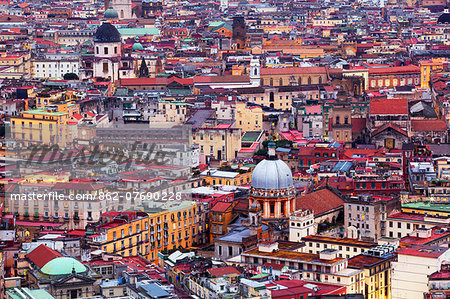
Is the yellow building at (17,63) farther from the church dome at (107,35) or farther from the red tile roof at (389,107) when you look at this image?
the red tile roof at (389,107)

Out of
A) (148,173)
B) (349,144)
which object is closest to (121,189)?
(148,173)

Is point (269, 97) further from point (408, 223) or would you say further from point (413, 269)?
point (413, 269)

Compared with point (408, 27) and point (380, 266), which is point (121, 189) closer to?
point (380, 266)

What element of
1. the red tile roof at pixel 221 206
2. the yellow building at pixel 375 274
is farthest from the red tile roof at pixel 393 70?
the yellow building at pixel 375 274

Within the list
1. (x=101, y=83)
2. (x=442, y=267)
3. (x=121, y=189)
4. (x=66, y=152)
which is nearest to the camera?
(x=442, y=267)

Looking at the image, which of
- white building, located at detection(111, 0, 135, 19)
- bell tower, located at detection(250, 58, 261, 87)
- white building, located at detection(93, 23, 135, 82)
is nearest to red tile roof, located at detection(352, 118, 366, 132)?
bell tower, located at detection(250, 58, 261, 87)

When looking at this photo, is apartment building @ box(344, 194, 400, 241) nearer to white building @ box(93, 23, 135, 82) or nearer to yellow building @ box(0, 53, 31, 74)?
white building @ box(93, 23, 135, 82)
